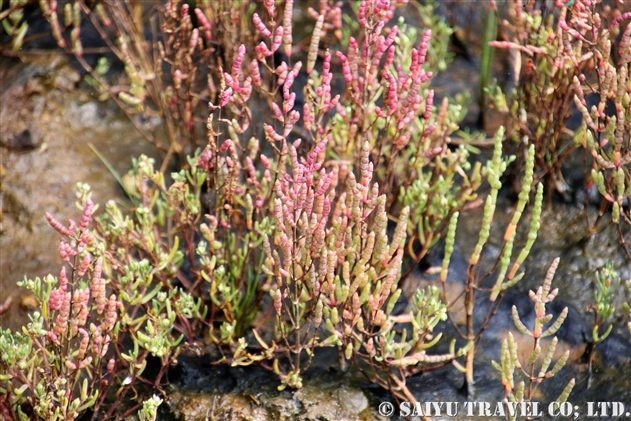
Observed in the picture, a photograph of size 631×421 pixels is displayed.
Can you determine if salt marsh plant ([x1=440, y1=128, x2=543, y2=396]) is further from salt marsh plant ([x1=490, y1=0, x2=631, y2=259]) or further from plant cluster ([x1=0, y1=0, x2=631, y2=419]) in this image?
salt marsh plant ([x1=490, y1=0, x2=631, y2=259])

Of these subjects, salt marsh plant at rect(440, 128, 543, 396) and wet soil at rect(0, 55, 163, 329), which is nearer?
salt marsh plant at rect(440, 128, 543, 396)

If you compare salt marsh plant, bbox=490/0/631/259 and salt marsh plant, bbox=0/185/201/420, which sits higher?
salt marsh plant, bbox=490/0/631/259

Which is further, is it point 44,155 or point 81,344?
point 44,155

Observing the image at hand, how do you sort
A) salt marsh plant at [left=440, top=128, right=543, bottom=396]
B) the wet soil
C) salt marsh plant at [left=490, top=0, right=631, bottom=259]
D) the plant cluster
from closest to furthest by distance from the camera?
salt marsh plant at [left=440, top=128, right=543, bottom=396], the plant cluster, salt marsh plant at [left=490, top=0, right=631, bottom=259], the wet soil

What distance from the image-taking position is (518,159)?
11.0 ft

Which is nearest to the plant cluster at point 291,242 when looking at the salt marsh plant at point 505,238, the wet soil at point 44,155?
the salt marsh plant at point 505,238

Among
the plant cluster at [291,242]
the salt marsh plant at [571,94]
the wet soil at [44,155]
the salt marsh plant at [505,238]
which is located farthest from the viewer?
the wet soil at [44,155]

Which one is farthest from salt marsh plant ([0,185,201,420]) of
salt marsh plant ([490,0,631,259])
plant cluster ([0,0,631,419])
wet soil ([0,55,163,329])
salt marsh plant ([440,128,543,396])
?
salt marsh plant ([490,0,631,259])

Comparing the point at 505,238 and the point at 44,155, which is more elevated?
the point at 505,238

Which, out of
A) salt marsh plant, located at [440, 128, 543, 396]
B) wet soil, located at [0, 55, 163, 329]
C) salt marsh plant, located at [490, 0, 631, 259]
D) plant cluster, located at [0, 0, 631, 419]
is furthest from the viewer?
wet soil, located at [0, 55, 163, 329]

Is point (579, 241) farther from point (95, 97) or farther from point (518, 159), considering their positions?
point (95, 97)

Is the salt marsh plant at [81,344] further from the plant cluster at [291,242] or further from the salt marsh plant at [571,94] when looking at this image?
the salt marsh plant at [571,94]

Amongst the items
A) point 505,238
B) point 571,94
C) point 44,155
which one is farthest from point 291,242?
point 44,155

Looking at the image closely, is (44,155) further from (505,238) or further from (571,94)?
(571,94)
